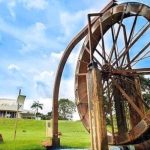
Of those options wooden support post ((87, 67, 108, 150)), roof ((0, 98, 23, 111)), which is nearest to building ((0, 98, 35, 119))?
roof ((0, 98, 23, 111))

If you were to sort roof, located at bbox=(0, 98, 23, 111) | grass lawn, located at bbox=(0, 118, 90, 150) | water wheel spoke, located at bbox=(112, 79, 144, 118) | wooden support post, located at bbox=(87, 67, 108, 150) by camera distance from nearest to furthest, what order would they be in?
wooden support post, located at bbox=(87, 67, 108, 150)
water wheel spoke, located at bbox=(112, 79, 144, 118)
grass lawn, located at bbox=(0, 118, 90, 150)
roof, located at bbox=(0, 98, 23, 111)

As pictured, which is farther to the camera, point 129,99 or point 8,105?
point 8,105

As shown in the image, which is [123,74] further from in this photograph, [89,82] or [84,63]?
[84,63]

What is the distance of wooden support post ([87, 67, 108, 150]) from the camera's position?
7238 millimetres

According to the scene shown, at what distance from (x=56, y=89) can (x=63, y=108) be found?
264ft

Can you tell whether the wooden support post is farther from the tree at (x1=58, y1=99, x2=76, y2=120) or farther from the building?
the tree at (x1=58, y1=99, x2=76, y2=120)

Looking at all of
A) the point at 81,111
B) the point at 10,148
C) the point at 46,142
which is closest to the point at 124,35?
the point at 81,111

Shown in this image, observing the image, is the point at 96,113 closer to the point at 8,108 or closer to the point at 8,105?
the point at 8,108

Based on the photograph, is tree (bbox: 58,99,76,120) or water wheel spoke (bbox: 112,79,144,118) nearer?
water wheel spoke (bbox: 112,79,144,118)

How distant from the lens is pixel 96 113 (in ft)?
24.4

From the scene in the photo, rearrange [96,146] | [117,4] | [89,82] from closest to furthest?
[96,146] < [89,82] < [117,4]

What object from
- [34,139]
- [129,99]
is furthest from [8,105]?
[129,99]

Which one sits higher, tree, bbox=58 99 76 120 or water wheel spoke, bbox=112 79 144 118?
tree, bbox=58 99 76 120

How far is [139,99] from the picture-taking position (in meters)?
9.68
